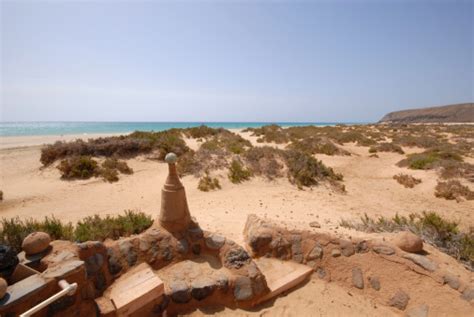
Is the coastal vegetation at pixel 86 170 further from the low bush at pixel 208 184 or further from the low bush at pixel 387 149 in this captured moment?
the low bush at pixel 387 149

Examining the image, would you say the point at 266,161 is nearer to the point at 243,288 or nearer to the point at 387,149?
the point at 243,288

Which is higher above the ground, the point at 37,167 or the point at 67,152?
the point at 67,152

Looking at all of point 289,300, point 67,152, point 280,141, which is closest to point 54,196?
point 67,152

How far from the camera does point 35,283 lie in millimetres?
2719

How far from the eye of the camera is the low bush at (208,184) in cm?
947

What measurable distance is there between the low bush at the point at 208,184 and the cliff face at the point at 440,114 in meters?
79.2

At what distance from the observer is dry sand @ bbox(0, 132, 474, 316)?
12.8 feet

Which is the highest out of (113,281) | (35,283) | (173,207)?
(173,207)

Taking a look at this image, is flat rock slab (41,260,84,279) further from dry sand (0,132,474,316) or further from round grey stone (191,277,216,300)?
dry sand (0,132,474,316)

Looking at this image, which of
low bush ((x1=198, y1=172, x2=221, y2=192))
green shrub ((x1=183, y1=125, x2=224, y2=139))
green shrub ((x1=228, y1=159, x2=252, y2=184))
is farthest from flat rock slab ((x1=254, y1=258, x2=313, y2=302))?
green shrub ((x1=183, y1=125, x2=224, y2=139))

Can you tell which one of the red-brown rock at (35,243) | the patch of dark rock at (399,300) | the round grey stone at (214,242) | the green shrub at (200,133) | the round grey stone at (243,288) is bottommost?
the patch of dark rock at (399,300)

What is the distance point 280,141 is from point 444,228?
17595mm

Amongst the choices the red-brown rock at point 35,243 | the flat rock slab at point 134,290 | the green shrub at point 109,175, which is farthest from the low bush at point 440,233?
the green shrub at point 109,175

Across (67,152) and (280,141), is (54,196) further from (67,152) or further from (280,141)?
(280,141)
